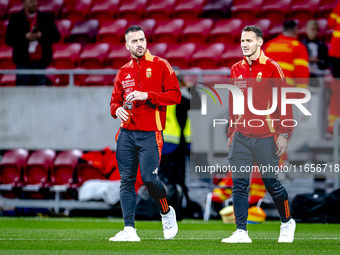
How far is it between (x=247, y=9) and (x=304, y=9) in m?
1.04

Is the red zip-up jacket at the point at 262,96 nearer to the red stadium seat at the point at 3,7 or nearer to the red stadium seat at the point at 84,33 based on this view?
the red stadium seat at the point at 84,33

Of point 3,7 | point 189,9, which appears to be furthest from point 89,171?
point 3,7

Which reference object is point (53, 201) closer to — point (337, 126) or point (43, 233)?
point (43, 233)

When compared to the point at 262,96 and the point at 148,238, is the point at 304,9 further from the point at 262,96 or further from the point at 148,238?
the point at 148,238

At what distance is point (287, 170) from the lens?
7652mm

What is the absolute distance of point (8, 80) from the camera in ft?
30.0

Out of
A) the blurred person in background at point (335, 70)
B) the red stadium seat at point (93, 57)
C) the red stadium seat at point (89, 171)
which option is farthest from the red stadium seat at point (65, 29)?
the blurred person in background at point (335, 70)

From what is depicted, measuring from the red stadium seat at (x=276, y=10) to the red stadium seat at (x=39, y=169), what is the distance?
4.81 m

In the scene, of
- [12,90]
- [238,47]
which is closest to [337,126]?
[238,47]

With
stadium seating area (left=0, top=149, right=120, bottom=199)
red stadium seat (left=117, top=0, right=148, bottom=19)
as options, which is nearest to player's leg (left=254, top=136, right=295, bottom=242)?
stadium seating area (left=0, top=149, right=120, bottom=199)

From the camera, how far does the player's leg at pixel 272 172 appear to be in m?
4.63

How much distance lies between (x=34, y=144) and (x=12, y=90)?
0.86 m

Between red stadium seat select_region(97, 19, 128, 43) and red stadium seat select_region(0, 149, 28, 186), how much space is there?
3.15 meters

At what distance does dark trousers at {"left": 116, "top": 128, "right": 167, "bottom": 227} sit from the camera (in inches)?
189
